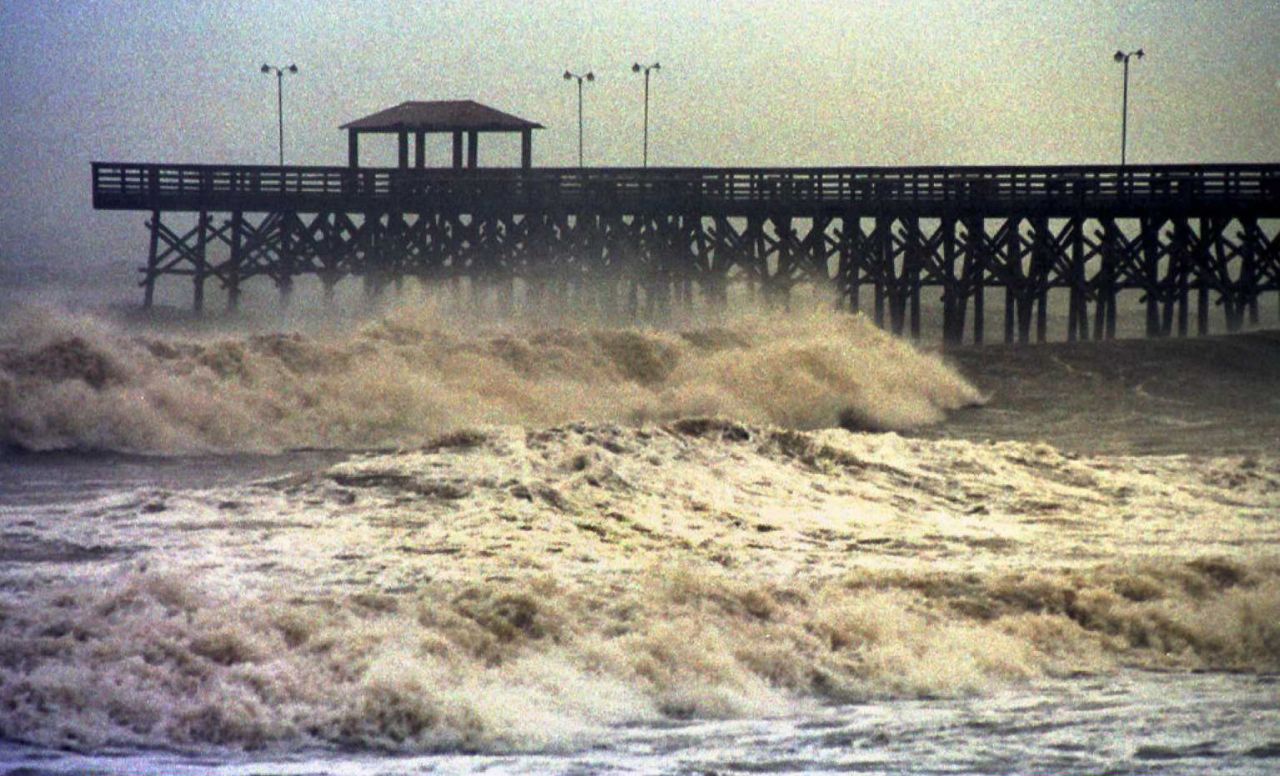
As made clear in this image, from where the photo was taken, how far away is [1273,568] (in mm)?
12055

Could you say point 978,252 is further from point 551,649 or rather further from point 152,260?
point 551,649

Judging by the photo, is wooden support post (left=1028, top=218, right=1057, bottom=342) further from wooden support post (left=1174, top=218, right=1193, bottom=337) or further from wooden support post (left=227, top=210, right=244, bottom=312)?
wooden support post (left=227, top=210, right=244, bottom=312)

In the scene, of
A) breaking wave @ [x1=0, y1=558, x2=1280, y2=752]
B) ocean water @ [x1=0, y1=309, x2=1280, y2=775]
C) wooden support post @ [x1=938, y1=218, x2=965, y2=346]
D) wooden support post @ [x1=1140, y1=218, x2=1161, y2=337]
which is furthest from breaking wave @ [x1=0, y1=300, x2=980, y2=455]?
breaking wave @ [x1=0, y1=558, x2=1280, y2=752]

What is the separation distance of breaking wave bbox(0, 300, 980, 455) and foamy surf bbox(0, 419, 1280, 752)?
205 inches

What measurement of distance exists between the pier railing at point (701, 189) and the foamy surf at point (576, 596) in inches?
746

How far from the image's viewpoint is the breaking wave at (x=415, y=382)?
18.9m

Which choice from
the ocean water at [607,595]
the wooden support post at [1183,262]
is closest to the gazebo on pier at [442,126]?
the wooden support post at [1183,262]

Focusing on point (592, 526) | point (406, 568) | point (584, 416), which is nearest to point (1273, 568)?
point (592, 526)

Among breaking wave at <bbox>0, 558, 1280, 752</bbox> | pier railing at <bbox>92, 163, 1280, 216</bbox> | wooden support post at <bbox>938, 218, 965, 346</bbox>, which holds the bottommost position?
breaking wave at <bbox>0, 558, 1280, 752</bbox>

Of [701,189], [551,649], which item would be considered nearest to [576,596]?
[551,649]

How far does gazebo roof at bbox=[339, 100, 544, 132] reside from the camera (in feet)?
138

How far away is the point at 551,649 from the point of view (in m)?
9.47

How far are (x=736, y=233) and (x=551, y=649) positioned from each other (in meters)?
28.2

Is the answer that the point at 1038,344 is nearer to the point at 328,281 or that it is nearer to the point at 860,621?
the point at 328,281
